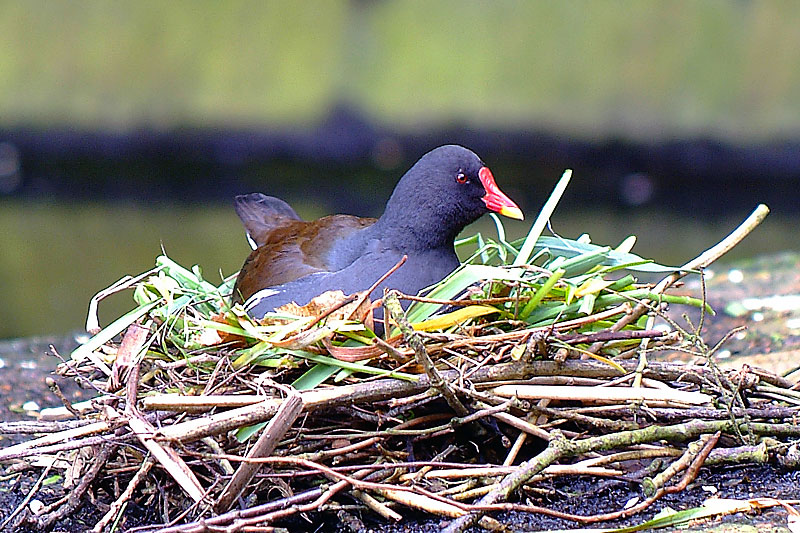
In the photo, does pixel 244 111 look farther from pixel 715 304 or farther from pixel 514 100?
pixel 715 304

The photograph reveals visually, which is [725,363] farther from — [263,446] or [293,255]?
[263,446]

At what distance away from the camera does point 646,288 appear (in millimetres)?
2082

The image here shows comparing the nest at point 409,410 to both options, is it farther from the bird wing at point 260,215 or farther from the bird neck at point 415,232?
the bird wing at point 260,215

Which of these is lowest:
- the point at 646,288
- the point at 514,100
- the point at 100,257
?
the point at 100,257

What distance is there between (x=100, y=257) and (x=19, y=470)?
5031 mm

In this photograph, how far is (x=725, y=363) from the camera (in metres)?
2.73

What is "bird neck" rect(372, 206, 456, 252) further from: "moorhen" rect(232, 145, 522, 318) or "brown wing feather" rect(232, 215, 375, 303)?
"brown wing feather" rect(232, 215, 375, 303)

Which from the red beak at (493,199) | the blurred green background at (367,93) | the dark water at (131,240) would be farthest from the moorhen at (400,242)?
the blurred green background at (367,93)

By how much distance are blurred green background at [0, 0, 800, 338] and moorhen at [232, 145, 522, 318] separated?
5516 millimetres

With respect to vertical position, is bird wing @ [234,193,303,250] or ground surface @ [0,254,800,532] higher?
bird wing @ [234,193,303,250]

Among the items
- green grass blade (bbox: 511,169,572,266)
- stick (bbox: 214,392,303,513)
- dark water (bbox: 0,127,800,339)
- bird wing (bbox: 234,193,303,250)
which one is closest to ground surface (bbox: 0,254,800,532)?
stick (bbox: 214,392,303,513)

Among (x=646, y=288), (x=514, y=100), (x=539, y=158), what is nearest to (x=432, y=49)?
(x=514, y=100)

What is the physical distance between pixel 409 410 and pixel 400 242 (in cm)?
62

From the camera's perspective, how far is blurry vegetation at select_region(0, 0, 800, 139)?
952 cm
